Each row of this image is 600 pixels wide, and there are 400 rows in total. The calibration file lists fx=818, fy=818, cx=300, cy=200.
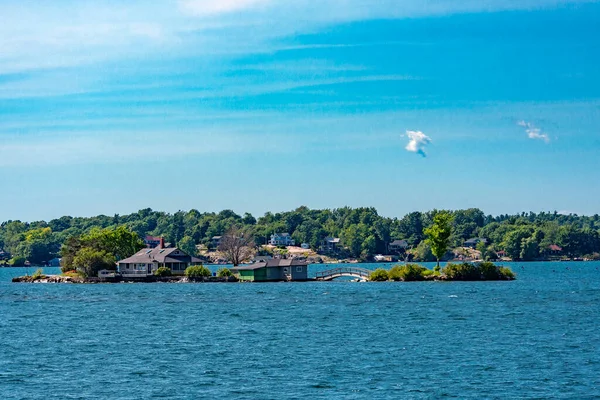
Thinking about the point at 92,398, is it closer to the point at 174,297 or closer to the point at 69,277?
the point at 174,297

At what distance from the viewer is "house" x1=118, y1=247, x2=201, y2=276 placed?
4796 inches

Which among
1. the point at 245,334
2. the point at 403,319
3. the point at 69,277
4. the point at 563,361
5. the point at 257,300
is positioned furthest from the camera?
the point at 69,277

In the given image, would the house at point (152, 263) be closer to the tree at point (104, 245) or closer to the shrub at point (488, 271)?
the tree at point (104, 245)

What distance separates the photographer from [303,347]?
48188mm

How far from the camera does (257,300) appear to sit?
84312 millimetres

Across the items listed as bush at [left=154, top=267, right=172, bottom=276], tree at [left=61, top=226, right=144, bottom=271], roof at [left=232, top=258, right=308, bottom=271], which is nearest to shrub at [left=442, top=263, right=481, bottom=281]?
roof at [left=232, top=258, right=308, bottom=271]

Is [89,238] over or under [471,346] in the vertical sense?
over

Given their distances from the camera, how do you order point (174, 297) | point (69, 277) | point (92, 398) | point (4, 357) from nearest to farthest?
point (92, 398), point (4, 357), point (174, 297), point (69, 277)

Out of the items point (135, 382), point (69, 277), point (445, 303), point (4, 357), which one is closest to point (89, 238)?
point (69, 277)

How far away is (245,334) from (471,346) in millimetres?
15461

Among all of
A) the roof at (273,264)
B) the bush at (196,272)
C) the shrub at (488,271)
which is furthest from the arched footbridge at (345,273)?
the bush at (196,272)

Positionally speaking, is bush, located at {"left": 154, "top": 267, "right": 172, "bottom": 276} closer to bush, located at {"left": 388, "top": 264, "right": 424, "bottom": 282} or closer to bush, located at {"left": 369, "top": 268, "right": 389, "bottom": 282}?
bush, located at {"left": 369, "top": 268, "right": 389, "bottom": 282}

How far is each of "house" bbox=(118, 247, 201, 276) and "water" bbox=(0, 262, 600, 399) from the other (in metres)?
34.1

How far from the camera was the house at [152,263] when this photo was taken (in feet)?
400
